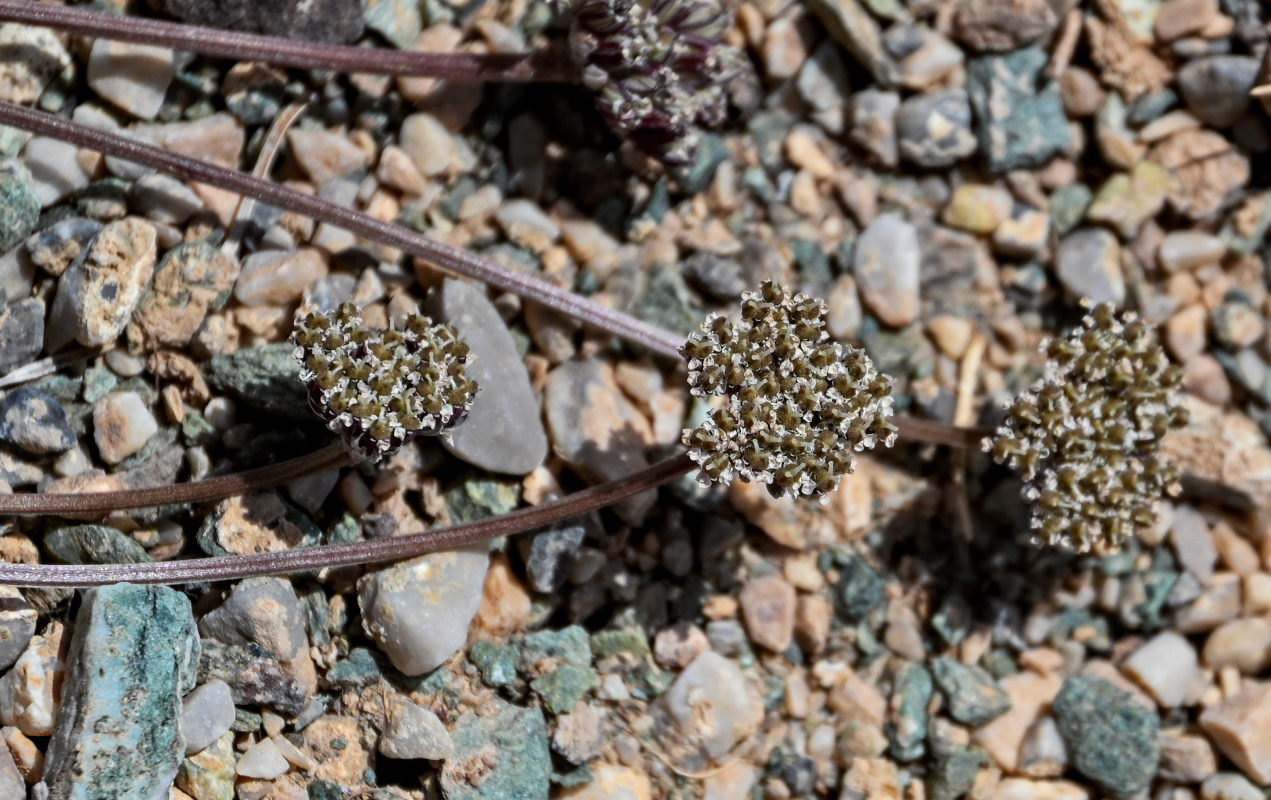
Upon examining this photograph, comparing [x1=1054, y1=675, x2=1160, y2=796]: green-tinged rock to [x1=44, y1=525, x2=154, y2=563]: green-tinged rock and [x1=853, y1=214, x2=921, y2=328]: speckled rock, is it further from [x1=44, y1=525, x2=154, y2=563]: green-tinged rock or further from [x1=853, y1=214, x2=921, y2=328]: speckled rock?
[x1=44, y1=525, x2=154, y2=563]: green-tinged rock

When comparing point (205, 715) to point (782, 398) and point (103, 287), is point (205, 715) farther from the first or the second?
point (782, 398)

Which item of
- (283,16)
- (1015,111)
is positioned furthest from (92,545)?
(1015,111)

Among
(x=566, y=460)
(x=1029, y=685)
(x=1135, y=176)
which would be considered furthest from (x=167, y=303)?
(x=1135, y=176)

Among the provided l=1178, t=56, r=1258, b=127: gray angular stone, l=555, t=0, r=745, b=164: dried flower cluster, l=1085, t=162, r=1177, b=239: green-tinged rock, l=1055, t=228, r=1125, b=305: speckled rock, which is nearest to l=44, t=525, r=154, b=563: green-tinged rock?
l=555, t=0, r=745, b=164: dried flower cluster

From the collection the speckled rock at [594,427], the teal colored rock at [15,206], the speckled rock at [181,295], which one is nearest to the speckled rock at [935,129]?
the speckled rock at [594,427]

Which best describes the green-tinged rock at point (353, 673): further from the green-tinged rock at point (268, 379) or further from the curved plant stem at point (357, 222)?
the curved plant stem at point (357, 222)

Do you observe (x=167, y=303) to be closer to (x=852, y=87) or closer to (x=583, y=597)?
(x=583, y=597)
